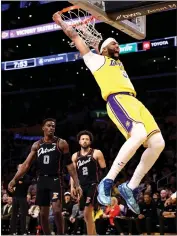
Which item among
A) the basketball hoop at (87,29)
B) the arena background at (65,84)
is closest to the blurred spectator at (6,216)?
the arena background at (65,84)

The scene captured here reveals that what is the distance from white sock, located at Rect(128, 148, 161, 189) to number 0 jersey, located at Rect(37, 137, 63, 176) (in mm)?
3122

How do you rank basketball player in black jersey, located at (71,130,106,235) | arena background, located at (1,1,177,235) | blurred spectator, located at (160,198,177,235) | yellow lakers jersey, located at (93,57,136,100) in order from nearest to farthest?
yellow lakers jersey, located at (93,57,136,100) < basketball player in black jersey, located at (71,130,106,235) < blurred spectator, located at (160,198,177,235) < arena background, located at (1,1,177,235)

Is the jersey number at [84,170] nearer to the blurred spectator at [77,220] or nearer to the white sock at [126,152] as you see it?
the white sock at [126,152]

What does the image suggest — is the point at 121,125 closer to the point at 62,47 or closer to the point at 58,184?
the point at 58,184

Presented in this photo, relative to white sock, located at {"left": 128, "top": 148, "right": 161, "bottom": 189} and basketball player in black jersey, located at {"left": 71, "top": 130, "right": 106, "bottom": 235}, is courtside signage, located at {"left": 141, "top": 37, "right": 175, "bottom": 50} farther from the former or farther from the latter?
white sock, located at {"left": 128, "top": 148, "right": 161, "bottom": 189}

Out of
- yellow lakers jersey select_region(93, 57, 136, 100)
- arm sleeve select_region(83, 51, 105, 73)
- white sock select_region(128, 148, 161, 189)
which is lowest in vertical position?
white sock select_region(128, 148, 161, 189)

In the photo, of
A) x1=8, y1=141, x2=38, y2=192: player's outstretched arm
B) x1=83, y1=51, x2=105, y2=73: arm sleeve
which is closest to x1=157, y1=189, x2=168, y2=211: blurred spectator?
x1=8, y1=141, x2=38, y2=192: player's outstretched arm

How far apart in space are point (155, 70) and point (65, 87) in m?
4.37

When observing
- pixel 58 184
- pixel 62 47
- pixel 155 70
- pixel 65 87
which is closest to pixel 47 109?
pixel 65 87

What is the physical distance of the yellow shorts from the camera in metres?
5.45

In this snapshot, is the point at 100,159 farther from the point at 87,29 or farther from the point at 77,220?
the point at 77,220

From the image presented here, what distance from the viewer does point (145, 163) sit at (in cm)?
561

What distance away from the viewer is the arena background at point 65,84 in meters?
18.4

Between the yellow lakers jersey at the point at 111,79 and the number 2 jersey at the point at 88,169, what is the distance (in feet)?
11.9
